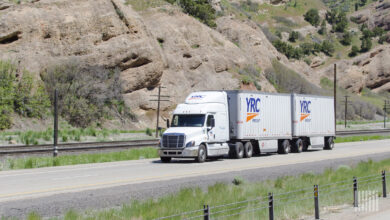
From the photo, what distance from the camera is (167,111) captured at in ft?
202

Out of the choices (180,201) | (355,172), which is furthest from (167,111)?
(180,201)

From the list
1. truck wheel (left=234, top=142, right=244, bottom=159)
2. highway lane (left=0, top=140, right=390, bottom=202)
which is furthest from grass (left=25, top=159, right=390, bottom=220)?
truck wheel (left=234, top=142, right=244, bottom=159)

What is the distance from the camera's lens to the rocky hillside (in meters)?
57.0

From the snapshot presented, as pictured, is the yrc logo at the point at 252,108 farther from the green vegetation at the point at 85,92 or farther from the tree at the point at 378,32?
the tree at the point at 378,32

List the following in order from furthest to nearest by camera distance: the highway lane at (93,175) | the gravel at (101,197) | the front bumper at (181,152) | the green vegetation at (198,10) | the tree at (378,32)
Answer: the tree at (378,32), the green vegetation at (198,10), the front bumper at (181,152), the highway lane at (93,175), the gravel at (101,197)

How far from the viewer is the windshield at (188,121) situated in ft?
84.8

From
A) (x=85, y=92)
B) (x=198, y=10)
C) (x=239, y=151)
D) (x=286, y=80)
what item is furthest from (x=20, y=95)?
(x=286, y=80)

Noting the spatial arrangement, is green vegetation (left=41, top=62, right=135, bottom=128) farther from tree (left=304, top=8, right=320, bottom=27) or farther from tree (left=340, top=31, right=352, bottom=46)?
tree (left=304, top=8, right=320, bottom=27)

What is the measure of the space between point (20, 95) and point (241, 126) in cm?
2937

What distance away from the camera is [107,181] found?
1767cm

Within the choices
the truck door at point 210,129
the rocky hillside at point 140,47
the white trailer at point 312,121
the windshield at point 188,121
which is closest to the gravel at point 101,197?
the truck door at point 210,129

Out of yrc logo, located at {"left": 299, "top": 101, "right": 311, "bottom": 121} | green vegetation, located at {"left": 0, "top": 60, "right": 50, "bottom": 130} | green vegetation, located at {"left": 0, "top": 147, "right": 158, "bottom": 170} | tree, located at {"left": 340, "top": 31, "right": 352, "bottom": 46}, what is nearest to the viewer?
green vegetation, located at {"left": 0, "top": 147, "right": 158, "bottom": 170}

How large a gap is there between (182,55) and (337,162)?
4450 centimetres

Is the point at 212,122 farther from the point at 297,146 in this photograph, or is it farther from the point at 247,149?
the point at 297,146
